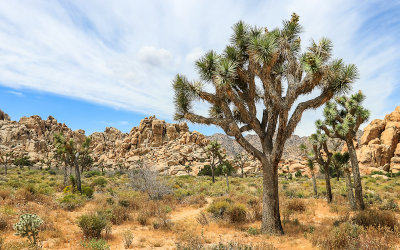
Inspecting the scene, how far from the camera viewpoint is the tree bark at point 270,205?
8.02 metres

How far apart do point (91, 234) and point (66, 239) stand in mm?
736

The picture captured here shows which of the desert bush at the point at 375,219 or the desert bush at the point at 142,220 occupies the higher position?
the desert bush at the point at 375,219

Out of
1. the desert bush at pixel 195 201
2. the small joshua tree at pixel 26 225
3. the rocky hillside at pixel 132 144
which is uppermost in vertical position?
the rocky hillside at pixel 132 144

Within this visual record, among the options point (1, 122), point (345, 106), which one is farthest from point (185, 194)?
point (1, 122)

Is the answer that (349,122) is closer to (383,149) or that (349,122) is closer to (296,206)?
(296,206)

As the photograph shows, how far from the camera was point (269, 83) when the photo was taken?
8258 mm

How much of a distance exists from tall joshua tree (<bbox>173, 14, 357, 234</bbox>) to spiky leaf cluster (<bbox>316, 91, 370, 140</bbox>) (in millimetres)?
5332

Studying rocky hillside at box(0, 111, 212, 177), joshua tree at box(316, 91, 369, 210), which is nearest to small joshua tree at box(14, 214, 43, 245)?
joshua tree at box(316, 91, 369, 210)

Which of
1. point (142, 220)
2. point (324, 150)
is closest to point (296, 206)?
point (324, 150)

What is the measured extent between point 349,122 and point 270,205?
770cm

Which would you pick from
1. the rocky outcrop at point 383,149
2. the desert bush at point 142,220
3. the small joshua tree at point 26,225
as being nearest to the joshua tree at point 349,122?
the desert bush at point 142,220

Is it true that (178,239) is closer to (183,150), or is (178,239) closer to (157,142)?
(183,150)

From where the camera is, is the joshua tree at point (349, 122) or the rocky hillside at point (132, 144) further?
the rocky hillside at point (132, 144)

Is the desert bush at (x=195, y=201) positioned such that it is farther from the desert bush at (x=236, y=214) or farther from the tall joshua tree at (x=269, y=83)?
the tall joshua tree at (x=269, y=83)
